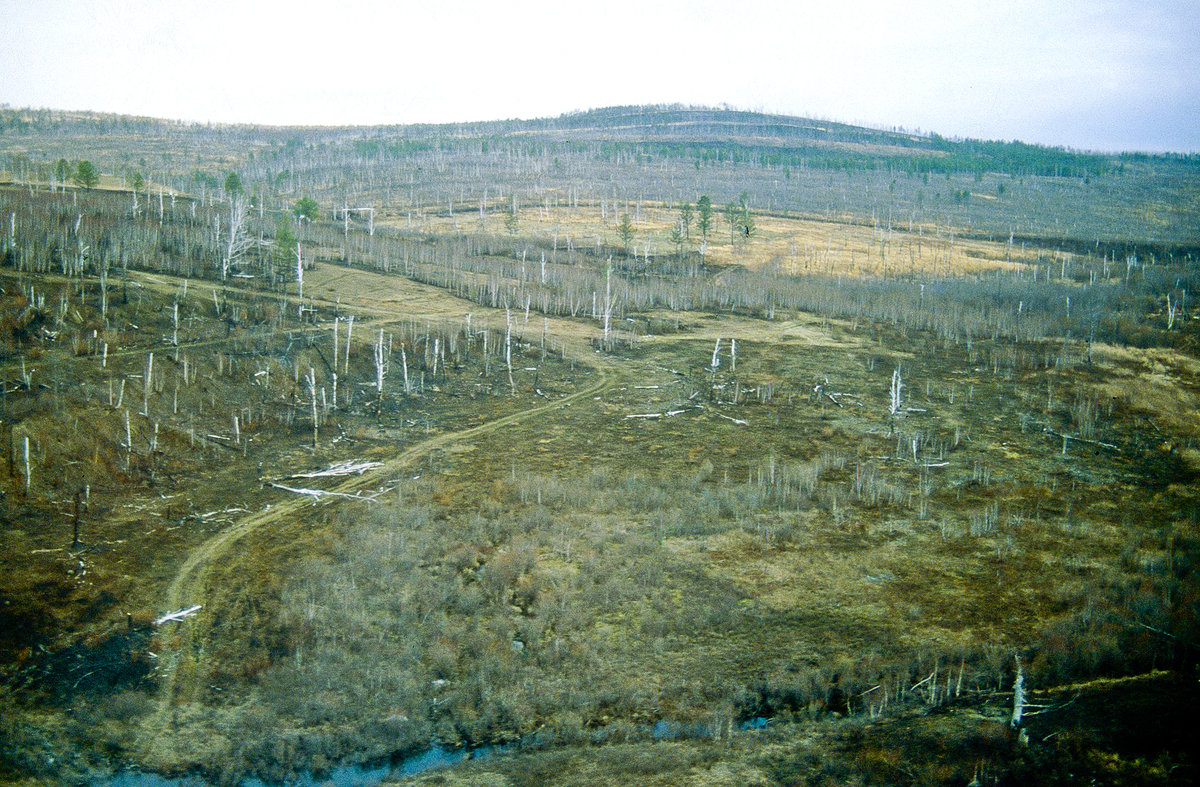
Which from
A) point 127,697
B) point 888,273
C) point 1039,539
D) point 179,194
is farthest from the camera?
point 179,194

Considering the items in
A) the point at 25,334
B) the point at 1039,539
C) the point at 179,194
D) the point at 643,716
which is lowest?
the point at 643,716

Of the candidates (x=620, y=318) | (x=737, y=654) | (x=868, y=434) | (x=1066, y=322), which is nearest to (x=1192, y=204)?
(x=1066, y=322)

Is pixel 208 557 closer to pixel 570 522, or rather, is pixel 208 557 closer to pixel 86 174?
pixel 570 522

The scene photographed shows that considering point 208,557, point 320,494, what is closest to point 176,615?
point 208,557

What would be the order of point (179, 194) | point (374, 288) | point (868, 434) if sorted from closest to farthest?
1. point (868, 434)
2. point (374, 288)
3. point (179, 194)

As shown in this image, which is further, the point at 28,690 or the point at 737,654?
the point at 737,654

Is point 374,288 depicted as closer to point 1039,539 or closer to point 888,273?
point 1039,539

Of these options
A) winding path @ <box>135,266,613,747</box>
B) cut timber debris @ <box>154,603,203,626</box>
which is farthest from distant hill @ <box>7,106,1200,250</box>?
cut timber debris @ <box>154,603,203,626</box>
